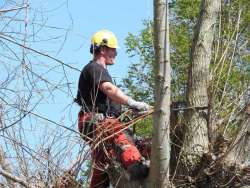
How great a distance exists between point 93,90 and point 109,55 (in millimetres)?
440

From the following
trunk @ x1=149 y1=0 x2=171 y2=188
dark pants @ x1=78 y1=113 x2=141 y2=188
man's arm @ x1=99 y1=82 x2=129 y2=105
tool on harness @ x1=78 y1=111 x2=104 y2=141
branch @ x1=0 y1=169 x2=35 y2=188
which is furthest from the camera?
man's arm @ x1=99 y1=82 x2=129 y2=105

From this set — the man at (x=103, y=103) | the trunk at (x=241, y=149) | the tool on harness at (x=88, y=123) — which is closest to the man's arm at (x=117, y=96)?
the man at (x=103, y=103)

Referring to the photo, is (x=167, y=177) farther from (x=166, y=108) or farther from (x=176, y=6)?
(x=176, y=6)

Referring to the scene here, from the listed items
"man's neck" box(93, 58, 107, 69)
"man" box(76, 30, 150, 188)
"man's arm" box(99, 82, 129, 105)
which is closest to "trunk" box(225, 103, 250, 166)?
"man" box(76, 30, 150, 188)

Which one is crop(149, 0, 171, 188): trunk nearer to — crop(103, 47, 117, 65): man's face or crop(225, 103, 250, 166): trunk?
crop(225, 103, 250, 166): trunk

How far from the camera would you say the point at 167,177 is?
14.6 feet

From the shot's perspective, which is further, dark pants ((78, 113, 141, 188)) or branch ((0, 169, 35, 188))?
dark pants ((78, 113, 141, 188))

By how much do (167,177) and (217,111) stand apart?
3.09 ft

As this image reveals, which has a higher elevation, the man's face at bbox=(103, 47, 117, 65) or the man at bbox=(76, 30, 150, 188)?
the man's face at bbox=(103, 47, 117, 65)

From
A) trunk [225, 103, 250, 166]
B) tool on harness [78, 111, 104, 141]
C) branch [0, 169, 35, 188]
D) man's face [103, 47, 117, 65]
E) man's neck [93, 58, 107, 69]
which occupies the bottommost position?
branch [0, 169, 35, 188]

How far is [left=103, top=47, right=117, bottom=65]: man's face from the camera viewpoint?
5.58 m

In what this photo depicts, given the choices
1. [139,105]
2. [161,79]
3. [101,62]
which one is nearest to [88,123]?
[139,105]

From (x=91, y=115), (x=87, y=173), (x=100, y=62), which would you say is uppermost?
(x=100, y=62)

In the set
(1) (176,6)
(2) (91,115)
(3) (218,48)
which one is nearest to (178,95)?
(3) (218,48)
